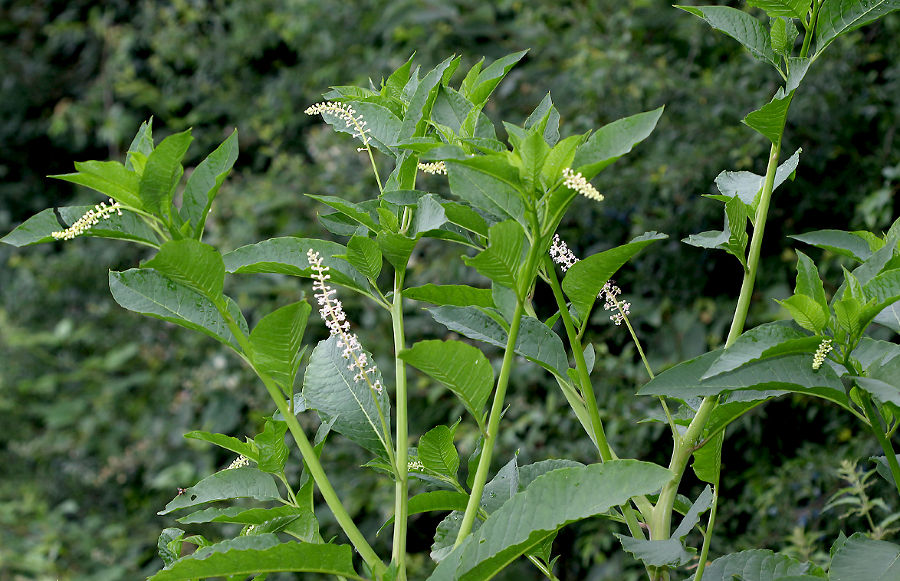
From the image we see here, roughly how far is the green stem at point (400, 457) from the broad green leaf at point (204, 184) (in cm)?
13

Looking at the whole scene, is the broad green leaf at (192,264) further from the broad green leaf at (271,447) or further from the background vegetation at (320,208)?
the background vegetation at (320,208)

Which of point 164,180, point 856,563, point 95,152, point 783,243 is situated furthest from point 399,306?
point 95,152

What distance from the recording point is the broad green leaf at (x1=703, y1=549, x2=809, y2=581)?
25.6 inches

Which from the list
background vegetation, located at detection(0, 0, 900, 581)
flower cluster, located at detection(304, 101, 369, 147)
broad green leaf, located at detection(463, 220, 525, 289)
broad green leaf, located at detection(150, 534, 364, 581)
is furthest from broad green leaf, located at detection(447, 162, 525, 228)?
background vegetation, located at detection(0, 0, 900, 581)

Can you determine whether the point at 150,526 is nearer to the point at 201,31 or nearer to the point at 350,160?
the point at 350,160

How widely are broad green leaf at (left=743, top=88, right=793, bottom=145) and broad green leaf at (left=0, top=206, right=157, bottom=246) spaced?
0.42 m

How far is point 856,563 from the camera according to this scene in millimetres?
586

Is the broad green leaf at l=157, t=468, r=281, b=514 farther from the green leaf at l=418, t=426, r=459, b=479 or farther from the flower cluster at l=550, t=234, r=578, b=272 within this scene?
the flower cluster at l=550, t=234, r=578, b=272

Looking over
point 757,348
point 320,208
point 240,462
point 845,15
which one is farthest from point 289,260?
point 320,208

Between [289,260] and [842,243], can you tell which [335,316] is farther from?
[842,243]

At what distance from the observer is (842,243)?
2.35 feet

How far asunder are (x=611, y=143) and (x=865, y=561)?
33 centimetres

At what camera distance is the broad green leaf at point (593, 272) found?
554mm

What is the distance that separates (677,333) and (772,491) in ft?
1.42
